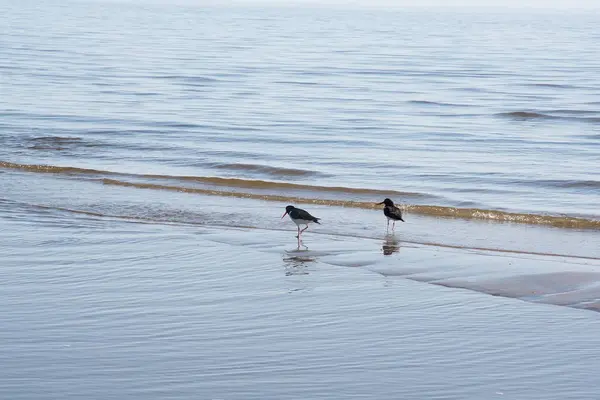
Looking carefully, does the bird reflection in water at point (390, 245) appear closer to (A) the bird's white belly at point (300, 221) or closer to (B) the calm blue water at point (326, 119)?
(A) the bird's white belly at point (300, 221)

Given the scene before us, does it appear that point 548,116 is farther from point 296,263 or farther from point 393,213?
point 296,263

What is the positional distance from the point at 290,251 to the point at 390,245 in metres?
1.37

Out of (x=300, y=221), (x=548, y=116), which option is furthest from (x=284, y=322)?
(x=548, y=116)

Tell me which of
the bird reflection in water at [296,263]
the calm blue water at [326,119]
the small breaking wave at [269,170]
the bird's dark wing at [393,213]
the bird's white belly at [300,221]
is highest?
the calm blue water at [326,119]

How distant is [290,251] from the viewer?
1170 cm

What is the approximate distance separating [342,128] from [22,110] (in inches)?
345

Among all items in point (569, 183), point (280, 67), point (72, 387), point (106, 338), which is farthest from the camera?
point (280, 67)

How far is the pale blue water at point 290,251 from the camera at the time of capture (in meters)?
7.07

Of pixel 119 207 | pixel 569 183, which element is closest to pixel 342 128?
pixel 569 183

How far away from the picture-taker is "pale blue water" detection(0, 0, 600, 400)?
707 cm

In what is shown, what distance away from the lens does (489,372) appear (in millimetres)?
7055

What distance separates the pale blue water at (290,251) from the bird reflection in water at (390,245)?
9 centimetres

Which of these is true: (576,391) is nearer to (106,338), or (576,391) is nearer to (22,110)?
(106,338)

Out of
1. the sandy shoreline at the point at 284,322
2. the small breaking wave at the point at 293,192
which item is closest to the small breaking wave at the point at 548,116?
the small breaking wave at the point at 293,192
